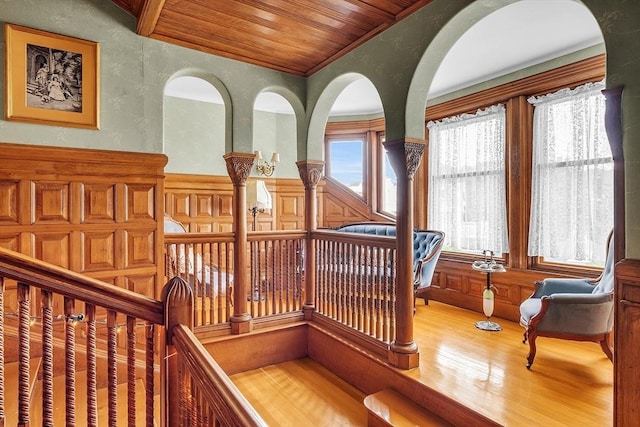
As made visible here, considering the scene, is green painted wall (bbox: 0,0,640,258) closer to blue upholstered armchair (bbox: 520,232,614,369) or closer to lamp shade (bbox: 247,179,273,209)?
lamp shade (bbox: 247,179,273,209)

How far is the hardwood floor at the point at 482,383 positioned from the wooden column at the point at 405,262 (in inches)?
6.1

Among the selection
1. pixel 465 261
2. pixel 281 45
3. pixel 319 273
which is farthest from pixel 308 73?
pixel 465 261

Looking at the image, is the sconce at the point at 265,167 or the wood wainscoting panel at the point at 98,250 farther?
the sconce at the point at 265,167

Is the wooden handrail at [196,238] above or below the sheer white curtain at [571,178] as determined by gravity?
below

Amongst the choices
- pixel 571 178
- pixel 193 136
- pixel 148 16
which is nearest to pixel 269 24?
pixel 148 16

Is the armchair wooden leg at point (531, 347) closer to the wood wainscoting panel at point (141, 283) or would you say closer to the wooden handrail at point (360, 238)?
the wooden handrail at point (360, 238)

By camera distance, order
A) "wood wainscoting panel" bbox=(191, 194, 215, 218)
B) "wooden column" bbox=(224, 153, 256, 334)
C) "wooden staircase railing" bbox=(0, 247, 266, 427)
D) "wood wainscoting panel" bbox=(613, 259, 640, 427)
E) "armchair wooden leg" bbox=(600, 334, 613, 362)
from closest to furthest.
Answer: "wooden staircase railing" bbox=(0, 247, 266, 427) < "wood wainscoting panel" bbox=(613, 259, 640, 427) < "armchair wooden leg" bbox=(600, 334, 613, 362) < "wooden column" bbox=(224, 153, 256, 334) < "wood wainscoting panel" bbox=(191, 194, 215, 218)

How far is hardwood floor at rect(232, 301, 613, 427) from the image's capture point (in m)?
2.21

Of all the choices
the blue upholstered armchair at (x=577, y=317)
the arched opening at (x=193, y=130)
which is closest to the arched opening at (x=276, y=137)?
the arched opening at (x=193, y=130)

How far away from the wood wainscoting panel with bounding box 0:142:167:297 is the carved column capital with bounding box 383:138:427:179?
1973 millimetres

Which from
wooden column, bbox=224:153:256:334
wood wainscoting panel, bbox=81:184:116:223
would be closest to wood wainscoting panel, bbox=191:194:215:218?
wooden column, bbox=224:153:256:334

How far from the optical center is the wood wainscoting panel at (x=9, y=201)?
8.20ft

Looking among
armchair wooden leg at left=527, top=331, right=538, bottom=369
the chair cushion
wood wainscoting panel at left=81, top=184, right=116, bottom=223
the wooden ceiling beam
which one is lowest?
armchair wooden leg at left=527, top=331, right=538, bottom=369

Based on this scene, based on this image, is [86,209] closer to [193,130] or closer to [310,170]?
[310,170]
